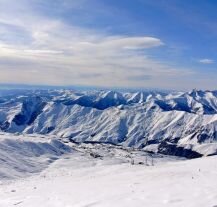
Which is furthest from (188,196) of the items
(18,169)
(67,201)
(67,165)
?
(67,165)

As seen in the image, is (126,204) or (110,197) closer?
(126,204)

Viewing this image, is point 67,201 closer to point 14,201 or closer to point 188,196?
point 14,201

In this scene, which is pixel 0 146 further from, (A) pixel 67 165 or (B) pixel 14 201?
(B) pixel 14 201

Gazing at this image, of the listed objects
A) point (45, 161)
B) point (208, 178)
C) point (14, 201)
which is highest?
point (208, 178)

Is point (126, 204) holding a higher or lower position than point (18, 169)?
higher

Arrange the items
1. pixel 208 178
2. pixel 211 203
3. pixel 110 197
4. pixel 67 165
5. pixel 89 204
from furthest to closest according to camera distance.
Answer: pixel 67 165
pixel 208 178
pixel 110 197
pixel 89 204
pixel 211 203

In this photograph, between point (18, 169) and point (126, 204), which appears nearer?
point (126, 204)

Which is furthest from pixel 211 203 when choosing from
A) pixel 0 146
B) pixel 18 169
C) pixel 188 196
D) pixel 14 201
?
pixel 0 146

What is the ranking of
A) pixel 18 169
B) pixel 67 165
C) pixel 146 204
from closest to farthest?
1. pixel 146 204
2. pixel 18 169
3. pixel 67 165

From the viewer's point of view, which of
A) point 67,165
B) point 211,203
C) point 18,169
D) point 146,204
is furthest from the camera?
point 67,165
